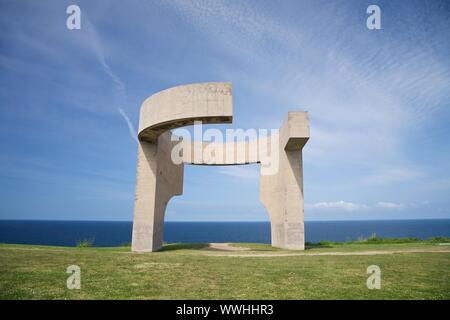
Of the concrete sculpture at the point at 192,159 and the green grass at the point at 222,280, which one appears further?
the concrete sculpture at the point at 192,159

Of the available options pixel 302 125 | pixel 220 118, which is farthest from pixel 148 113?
pixel 302 125

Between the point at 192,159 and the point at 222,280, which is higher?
the point at 192,159

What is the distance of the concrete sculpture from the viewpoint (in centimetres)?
1385

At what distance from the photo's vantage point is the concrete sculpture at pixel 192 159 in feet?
45.4

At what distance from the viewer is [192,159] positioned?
23172 millimetres

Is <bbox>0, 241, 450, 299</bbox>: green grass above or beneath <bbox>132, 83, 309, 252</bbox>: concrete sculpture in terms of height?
beneath

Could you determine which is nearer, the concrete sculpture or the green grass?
the green grass

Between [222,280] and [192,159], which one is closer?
[222,280]

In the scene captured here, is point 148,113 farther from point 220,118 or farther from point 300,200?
point 300,200

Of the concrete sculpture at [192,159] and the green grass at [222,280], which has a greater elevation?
the concrete sculpture at [192,159]
